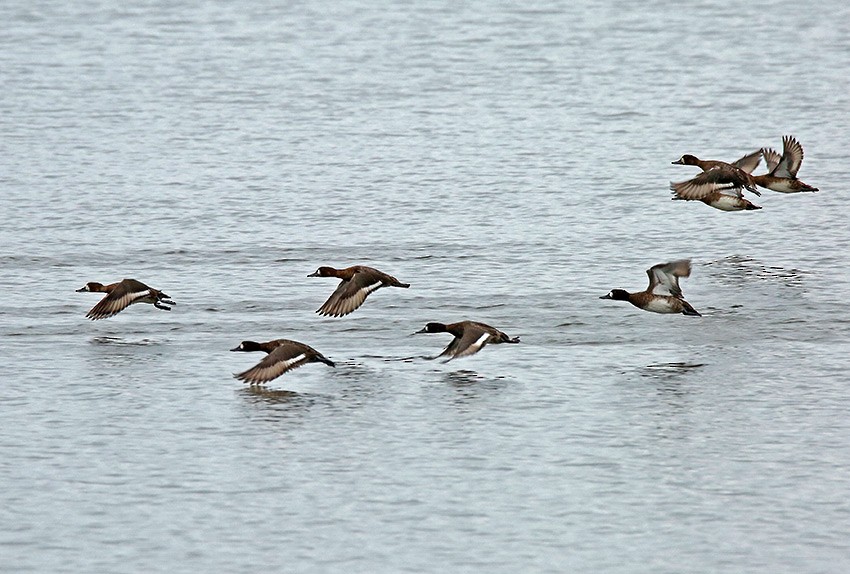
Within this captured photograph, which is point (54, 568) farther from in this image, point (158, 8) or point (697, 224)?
point (158, 8)

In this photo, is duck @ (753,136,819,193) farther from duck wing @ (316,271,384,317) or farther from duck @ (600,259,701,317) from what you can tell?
duck wing @ (316,271,384,317)

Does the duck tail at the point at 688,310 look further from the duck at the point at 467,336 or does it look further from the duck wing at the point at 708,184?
the duck wing at the point at 708,184

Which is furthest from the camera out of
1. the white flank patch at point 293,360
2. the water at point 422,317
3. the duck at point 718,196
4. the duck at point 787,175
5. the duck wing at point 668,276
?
the duck at point 787,175

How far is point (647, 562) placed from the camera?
8.99m

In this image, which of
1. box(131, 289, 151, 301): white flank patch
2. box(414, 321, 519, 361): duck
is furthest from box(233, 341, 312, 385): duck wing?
box(131, 289, 151, 301): white flank patch

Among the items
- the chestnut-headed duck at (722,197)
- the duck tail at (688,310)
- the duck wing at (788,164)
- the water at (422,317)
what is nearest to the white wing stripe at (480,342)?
the water at (422,317)

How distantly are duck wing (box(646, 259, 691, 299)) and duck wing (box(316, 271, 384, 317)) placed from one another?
2418mm

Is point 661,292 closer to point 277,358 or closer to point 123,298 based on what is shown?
point 277,358

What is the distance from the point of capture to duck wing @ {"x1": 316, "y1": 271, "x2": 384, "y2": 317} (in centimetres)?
1388

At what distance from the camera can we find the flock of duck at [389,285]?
1245 centimetres

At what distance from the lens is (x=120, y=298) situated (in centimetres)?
1391

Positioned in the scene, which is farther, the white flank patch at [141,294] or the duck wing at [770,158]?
the duck wing at [770,158]

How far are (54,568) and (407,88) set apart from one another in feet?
57.3

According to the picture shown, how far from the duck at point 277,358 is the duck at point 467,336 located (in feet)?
3.00
